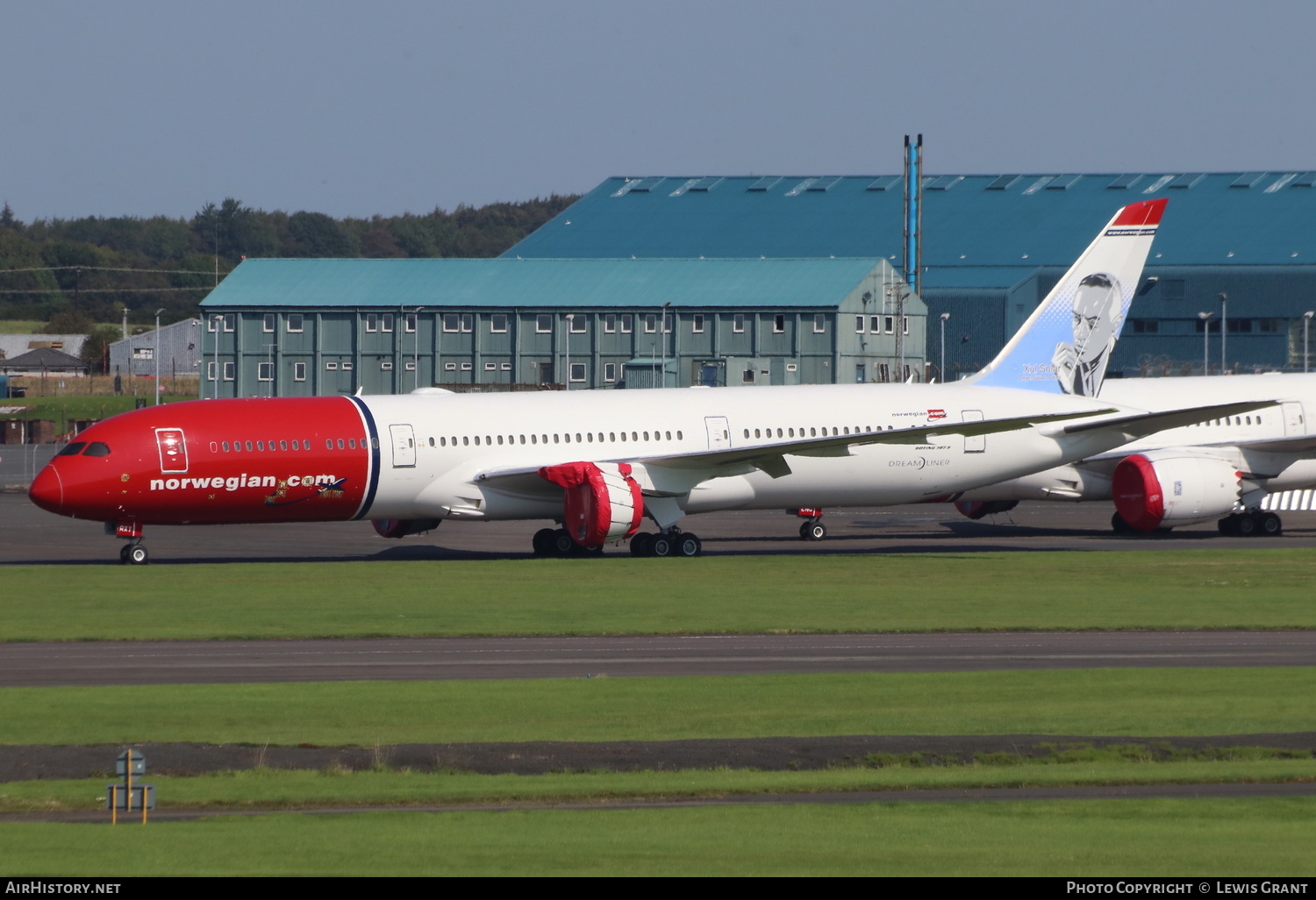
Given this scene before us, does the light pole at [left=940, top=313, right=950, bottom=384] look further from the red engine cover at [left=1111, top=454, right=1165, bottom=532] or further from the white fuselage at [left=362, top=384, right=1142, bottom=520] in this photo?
the white fuselage at [left=362, top=384, right=1142, bottom=520]

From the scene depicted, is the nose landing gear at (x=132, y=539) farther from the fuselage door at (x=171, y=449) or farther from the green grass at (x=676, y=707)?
the green grass at (x=676, y=707)

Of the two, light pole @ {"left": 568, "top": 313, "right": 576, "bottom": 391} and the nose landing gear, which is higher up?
light pole @ {"left": 568, "top": 313, "right": 576, "bottom": 391}

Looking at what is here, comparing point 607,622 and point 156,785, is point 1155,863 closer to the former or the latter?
point 156,785

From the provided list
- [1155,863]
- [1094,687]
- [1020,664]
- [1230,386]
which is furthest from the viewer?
[1230,386]

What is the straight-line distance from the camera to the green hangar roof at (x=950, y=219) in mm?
126188

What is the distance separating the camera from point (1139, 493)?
166ft

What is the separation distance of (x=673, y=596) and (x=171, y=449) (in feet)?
45.5

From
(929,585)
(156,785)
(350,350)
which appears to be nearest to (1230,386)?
(929,585)

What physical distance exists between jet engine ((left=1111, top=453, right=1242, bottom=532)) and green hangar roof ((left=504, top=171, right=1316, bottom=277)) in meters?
74.9

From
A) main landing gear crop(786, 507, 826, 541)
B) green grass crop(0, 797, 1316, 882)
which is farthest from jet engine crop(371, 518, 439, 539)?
green grass crop(0, 797, 1316, 882)

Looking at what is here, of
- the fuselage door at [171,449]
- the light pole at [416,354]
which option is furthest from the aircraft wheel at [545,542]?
the light pole at [416,354]

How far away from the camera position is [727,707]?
22.6 meters

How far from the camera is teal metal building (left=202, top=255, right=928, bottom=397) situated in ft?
355

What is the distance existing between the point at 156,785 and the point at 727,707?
7709mm
